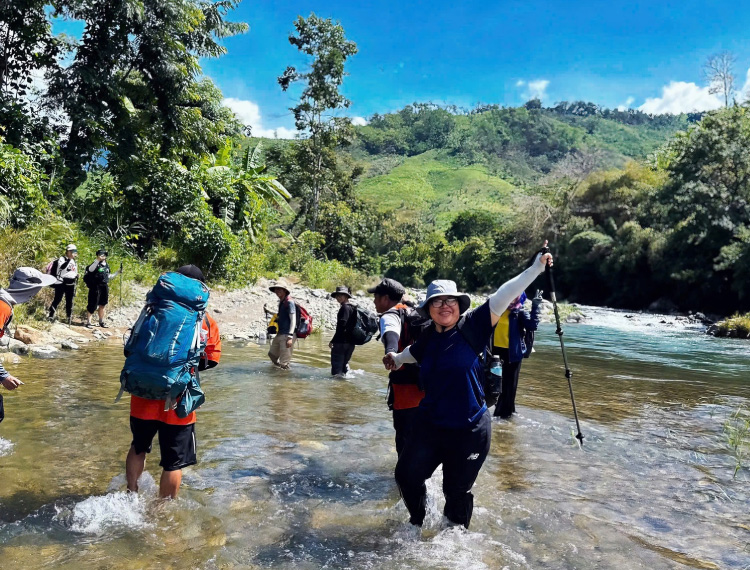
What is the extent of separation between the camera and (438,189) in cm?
12094

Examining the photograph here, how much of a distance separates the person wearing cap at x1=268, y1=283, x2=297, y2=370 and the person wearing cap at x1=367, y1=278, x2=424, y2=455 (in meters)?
5.52

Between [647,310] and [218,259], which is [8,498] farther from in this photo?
[647,310]

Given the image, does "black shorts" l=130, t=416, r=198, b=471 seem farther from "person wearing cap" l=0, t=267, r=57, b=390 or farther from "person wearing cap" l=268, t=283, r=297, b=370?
"person wearing cap" l=268, t=283, r=297, b=370

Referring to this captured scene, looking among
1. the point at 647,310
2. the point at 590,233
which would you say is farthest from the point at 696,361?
the point at 590,233

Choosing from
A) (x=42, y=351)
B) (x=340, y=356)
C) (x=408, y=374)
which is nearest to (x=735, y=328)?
(x=340, y=356)

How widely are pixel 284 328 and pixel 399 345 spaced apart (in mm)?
6436

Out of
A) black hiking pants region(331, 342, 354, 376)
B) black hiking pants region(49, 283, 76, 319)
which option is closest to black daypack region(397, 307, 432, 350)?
black hiking pants region(331, 342, 354, 376)

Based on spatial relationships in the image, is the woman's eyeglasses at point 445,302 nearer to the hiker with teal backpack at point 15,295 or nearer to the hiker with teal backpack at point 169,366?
the hiker with teal backpack at point 169,366

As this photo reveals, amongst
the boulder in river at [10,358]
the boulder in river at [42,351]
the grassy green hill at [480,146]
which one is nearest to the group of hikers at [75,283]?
the boulder in river at [42,351]

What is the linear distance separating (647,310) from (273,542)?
35328mm

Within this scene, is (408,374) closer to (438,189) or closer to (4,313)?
(4,313)

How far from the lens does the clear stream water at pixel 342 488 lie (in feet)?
12.2

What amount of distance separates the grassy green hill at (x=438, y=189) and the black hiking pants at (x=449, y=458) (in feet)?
252

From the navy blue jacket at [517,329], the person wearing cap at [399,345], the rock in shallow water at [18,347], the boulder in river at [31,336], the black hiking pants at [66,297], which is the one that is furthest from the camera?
the black hiking pants at [66,297]
